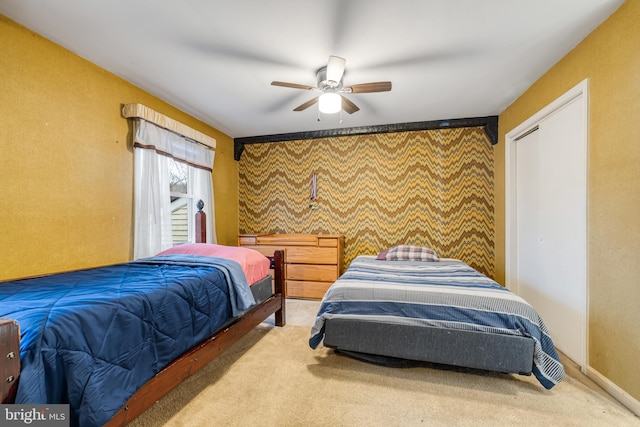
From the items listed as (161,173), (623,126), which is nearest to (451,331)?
(623,126)

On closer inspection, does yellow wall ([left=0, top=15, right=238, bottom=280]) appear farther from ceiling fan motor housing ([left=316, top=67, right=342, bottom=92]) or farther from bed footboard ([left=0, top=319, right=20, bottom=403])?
ceiling fan motor housing ([left=316, top=67, right=342, bottom=92])

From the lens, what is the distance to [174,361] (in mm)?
1485

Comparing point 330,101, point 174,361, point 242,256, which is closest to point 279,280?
point 242,256

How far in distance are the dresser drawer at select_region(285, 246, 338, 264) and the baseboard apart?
2.47m

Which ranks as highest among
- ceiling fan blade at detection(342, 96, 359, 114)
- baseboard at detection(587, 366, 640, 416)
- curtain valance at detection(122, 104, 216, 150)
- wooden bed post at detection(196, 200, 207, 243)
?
ceiling fan blade at detection(342, 96, 359, 114)

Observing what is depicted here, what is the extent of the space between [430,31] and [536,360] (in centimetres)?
227

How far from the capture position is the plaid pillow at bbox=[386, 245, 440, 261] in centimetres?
337

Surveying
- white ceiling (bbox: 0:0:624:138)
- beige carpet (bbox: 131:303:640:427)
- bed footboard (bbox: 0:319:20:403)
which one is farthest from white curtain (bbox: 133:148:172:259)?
bed footboard (bbox: 0:319:20:403)

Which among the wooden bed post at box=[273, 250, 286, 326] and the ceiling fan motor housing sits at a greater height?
the ceiling fan motor housing

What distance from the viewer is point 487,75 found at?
249 cm

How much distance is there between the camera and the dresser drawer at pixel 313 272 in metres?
3.64

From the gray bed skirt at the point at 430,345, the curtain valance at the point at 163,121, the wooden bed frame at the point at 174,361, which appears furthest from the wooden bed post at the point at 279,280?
the curtain valance at the point at 163,121

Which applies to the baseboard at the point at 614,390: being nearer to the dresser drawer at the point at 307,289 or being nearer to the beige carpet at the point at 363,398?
the beige carpet at the point at 363,398

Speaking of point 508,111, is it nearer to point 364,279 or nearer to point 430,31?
point 430,31
